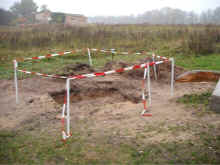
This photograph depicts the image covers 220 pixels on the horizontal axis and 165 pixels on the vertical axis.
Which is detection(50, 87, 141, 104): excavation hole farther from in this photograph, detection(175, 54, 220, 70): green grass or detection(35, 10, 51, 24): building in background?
detection(35, 10, 51, 24): building in background

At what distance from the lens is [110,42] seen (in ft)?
62.9

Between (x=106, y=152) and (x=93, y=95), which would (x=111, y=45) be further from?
(x=106, y=152)

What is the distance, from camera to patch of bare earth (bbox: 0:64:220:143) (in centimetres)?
473

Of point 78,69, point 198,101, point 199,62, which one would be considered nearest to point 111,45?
point 199,62

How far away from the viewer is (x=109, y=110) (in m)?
6.23

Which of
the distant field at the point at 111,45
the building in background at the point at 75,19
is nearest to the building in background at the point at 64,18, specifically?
the building in background at the point at 75,19

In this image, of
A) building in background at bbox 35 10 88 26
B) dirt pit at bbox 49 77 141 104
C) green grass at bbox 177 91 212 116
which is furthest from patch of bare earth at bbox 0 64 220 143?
building in background at bbox 35 10 88 26

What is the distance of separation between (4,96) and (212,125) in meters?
6.47

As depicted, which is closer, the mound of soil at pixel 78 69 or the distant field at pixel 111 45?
the mound of soil at pixel 78 69

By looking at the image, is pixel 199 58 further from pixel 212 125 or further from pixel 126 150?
pixel 126 150

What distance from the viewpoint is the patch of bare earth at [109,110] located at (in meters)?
4.73

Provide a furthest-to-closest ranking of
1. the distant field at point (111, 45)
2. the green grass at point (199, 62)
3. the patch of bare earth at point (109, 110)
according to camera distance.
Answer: the distant field at point (111, 45), the green grass at point (199, 62), the patch of bare earth at point (109, 110)

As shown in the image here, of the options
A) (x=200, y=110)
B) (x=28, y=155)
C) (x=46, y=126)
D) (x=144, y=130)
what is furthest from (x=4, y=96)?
(x=200, y=110)

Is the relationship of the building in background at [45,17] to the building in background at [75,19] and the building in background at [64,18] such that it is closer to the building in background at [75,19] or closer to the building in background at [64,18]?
the building in background at [64,18]
